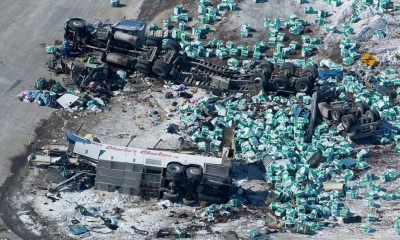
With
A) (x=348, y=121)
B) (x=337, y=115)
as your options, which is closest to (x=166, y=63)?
(x=337, y=115)

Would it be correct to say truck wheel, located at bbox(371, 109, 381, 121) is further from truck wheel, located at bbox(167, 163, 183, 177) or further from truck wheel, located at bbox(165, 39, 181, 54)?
truck wheel, located at bbox(165, 39, 181, 54)

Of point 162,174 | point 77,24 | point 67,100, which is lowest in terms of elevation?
point 162,174

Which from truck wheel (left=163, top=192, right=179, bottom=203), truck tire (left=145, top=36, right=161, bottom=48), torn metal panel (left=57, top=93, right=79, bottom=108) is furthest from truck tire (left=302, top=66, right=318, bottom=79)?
truck wheel (left=163, top=192, right=179, bottom=203)

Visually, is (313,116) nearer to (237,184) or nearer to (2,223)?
(237,184)

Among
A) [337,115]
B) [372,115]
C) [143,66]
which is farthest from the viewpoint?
[143,66]

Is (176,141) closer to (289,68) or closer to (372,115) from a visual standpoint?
(289,68)

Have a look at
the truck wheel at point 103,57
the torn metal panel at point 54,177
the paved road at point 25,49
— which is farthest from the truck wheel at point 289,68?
the torn metal panel at point 54,177
